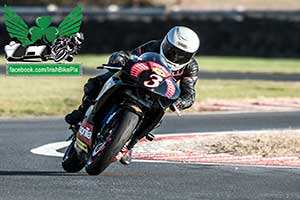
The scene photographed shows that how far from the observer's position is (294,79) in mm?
27422

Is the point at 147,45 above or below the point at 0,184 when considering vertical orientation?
above

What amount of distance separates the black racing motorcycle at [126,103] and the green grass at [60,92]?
840 centimetres

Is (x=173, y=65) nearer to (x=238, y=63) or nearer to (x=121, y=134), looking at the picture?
(x=121, y=134)

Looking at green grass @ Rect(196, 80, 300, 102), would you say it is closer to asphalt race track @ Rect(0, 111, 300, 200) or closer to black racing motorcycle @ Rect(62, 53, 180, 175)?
asphalt race track @ Rect(0, 111, 300, 200)

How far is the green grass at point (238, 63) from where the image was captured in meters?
32.0

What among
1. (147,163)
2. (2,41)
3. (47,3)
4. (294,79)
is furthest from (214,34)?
(147,163)

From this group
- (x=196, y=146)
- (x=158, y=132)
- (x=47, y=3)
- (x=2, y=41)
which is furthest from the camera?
(x=47, y=3)

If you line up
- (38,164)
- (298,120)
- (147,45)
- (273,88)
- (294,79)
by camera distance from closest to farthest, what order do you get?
(147,45), (38,164), (298,120), (273,88), (294,79)

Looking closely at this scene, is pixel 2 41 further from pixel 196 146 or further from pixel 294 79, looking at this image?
pixel 196 146

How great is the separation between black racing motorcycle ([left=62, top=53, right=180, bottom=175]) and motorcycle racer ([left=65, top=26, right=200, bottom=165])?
4.9 inches

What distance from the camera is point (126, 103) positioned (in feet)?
26.8

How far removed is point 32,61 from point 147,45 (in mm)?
9821

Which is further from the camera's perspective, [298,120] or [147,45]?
[298,120]

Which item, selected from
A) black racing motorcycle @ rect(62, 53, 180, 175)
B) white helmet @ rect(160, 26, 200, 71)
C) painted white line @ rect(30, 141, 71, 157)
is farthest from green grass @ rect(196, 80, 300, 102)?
black racing motorcycle @ rect(62, 53, 180, 175)
